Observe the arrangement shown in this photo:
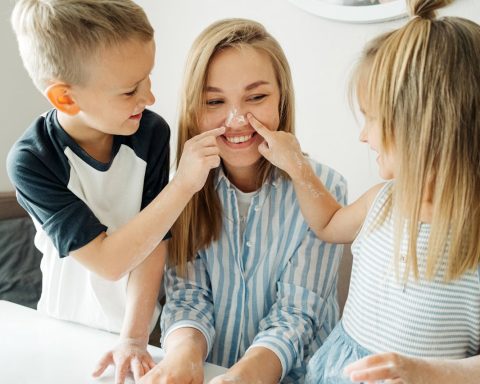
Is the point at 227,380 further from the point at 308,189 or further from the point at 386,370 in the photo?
the point at 308,189

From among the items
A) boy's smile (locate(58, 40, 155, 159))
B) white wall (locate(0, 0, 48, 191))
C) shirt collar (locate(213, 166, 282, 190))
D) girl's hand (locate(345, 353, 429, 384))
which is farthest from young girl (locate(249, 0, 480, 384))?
white wall (locate(0, 0, 48, 191))

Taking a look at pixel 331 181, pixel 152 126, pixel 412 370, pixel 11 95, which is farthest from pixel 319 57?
pixel 11 95

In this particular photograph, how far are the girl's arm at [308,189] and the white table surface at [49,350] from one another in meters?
0.35

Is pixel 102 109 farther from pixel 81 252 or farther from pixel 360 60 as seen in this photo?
pixel 360 60

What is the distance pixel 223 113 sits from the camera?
118cm

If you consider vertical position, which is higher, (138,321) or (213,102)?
(213,102)

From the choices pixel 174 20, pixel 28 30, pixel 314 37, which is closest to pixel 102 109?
pixel 28 30

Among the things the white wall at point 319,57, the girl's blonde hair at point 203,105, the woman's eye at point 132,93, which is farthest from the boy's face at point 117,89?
the white wall at point 319,57

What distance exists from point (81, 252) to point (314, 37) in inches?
43.2

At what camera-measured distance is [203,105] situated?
118cm

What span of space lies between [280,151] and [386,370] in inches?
20.9

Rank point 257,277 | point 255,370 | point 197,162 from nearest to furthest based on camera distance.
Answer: point 255,370 < point 197,162 < point 257,277

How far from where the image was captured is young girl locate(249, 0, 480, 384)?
0.84 meters

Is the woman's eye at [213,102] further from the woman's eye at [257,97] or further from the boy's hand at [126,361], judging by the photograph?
the boy's hand at [126,361]
